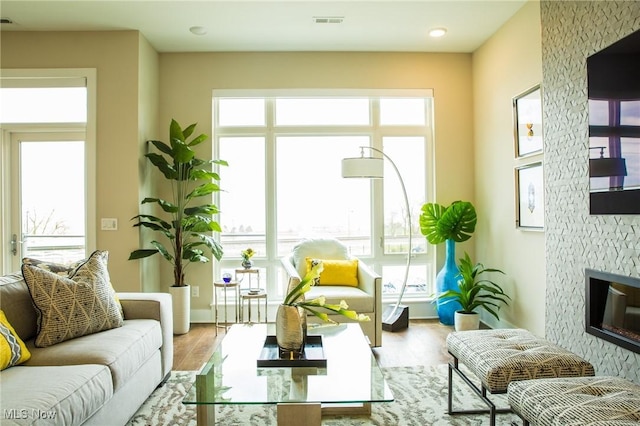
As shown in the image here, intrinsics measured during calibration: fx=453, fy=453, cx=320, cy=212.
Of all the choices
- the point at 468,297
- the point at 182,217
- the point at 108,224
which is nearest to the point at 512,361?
the point at 468,297

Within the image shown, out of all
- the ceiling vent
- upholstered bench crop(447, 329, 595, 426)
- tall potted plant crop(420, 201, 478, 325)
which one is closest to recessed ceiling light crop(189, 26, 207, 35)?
the ceiling vent

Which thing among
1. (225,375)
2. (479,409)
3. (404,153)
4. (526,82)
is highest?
(526,82)

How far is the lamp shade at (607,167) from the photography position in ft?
7.62

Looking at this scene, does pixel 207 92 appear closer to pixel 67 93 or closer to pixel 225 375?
pixel 67 93

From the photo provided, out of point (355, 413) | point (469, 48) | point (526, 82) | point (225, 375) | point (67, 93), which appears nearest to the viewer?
point (225, 375)

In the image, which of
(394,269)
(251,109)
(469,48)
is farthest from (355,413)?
(469,48)

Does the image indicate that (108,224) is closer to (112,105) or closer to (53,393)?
(112,105)

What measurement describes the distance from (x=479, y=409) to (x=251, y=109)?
3739 mm

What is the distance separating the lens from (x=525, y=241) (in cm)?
393

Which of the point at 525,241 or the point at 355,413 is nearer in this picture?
the point at 355,413

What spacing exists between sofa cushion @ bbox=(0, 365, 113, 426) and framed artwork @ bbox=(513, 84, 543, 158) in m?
3.44

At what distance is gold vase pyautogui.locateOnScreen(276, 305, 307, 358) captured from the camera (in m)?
2.36

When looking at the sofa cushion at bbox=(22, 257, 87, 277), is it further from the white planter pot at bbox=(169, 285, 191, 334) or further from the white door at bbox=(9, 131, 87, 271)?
the white door at bbox=(9, 131, 87, 271)

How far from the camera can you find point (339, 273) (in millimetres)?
4289
